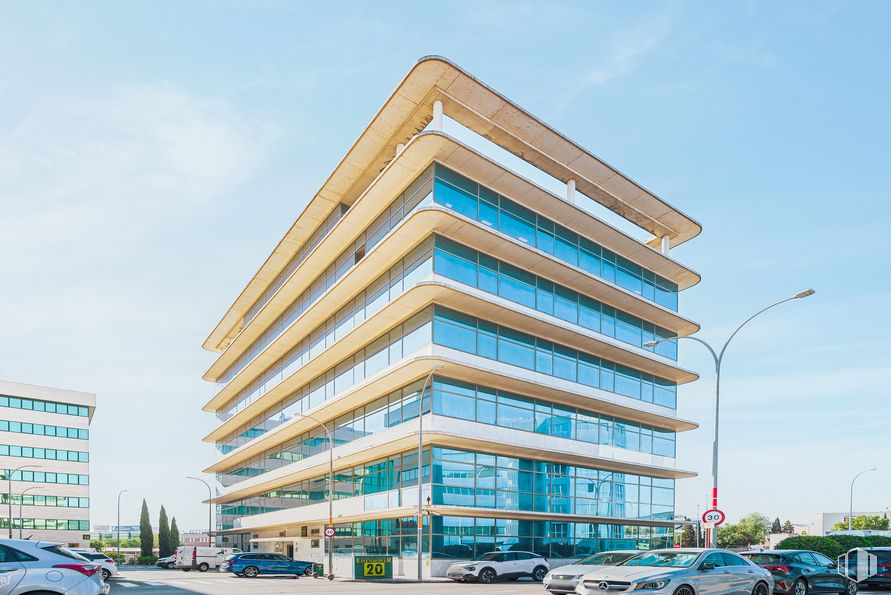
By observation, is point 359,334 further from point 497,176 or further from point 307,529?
point 307,529

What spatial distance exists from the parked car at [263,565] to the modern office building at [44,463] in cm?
4596

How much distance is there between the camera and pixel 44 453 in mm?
81688

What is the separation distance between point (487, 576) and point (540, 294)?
1469 centimetres

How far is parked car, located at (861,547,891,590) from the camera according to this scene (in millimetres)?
24016

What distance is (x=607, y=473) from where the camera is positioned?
148 feet

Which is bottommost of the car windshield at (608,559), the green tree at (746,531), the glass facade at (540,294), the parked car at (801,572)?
the green tree at (746,531)

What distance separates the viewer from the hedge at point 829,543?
37062 millimetres

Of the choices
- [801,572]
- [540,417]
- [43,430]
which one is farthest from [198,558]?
[801,572]

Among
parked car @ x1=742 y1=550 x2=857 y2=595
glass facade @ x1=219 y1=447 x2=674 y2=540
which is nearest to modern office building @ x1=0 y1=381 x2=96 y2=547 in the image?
glass facade @ x1=219 y1=447 x2=674 y2=540

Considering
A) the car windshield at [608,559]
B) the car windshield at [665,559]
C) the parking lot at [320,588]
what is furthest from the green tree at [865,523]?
the car windshield at [665,559]

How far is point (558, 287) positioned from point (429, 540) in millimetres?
Answer: 14948

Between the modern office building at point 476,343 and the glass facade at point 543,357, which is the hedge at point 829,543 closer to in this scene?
the modern office building at point 476,343

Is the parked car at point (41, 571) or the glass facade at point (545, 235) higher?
the glass facade at point (545, 235)

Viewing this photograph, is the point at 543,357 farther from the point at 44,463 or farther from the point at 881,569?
the point at 44,463
